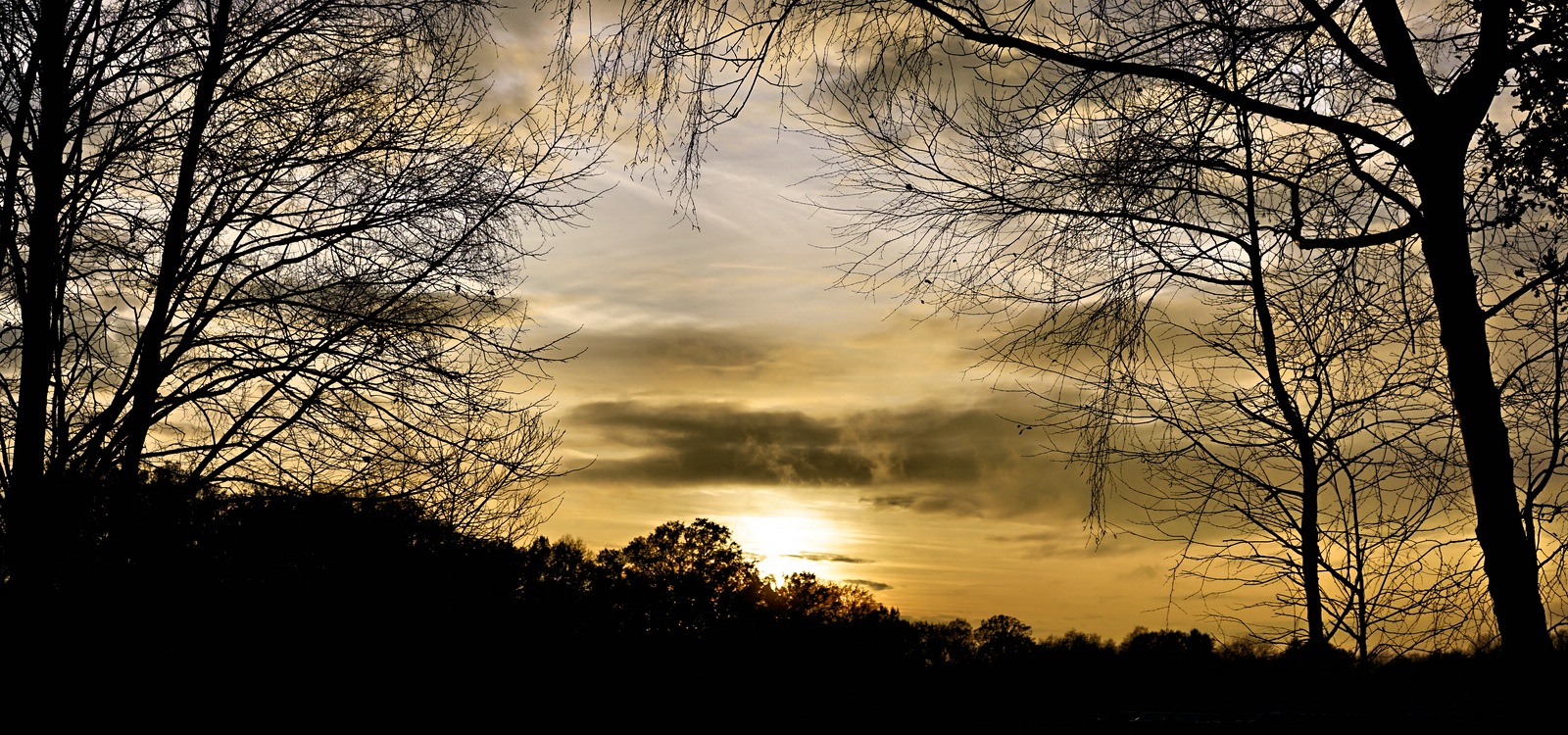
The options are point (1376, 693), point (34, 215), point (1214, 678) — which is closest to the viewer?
point (34, 215)

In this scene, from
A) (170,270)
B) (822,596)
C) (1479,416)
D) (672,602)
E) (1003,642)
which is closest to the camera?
(1479,416)

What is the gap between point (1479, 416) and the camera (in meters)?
5.87

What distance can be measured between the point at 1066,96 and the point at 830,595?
17633 millimetres

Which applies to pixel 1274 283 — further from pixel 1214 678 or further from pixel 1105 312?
pixel 1214 678

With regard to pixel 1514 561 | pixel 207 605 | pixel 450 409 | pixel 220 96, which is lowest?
pixel 207 605

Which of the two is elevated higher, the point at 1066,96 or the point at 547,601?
the point at 1066,96

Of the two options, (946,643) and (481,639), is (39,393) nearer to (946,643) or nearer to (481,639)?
(481,639)

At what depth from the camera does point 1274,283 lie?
30.7 ft

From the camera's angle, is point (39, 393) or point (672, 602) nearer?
point (39, 393)

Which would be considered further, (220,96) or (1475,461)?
(220,96)

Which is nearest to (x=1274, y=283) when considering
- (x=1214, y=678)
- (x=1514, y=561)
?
(x=1214, y=678)

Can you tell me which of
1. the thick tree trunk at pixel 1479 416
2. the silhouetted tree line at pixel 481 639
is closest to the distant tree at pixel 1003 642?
the silhouetted tree line at pixel 481 639

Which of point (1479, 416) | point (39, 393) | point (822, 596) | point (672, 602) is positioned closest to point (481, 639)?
point (672, 602)

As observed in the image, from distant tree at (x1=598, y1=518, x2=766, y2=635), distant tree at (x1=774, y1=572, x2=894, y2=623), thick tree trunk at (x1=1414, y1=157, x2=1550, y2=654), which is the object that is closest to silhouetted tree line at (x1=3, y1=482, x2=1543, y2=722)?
distant tree at (x1=598, y1=518, x2=766, y2=635)
